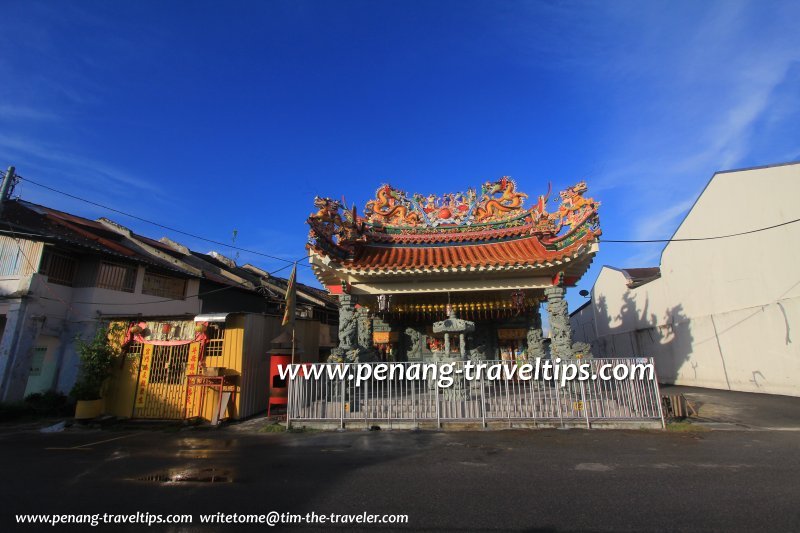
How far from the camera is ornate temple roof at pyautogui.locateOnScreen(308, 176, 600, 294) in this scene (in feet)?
36.1

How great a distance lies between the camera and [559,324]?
422 inches

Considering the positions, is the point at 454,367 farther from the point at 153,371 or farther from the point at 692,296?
the point at 692,296

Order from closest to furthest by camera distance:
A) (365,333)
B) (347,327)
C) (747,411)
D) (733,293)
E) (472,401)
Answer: (472,401), (347,327), (747,411), (365,333), (733,293)

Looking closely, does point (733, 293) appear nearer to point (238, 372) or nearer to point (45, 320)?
point (238, 372)

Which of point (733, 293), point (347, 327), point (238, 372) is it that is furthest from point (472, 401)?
point (733, 293)

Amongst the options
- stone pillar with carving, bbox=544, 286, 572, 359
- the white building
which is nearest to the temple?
stone pillar with carving, bbox=544, 286, 572, 359

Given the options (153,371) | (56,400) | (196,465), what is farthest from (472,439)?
(56,400)

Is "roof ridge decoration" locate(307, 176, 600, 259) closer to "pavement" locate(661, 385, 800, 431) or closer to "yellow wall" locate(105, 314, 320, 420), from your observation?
"yellow wall" locate(105, 314, 320, 420)

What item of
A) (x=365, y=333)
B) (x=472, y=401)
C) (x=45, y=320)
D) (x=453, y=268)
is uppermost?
(x=453, y=268)

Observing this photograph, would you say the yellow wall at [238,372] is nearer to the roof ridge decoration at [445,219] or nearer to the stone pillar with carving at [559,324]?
the roof ridge decoration at [445,219]

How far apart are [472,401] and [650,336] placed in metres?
19.5

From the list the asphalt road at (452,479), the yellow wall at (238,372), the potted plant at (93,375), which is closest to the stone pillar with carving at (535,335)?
the asphalt road at (452,479)

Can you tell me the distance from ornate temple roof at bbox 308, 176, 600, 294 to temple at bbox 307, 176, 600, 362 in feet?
0.12

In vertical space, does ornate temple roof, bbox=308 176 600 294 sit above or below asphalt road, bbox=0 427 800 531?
above
